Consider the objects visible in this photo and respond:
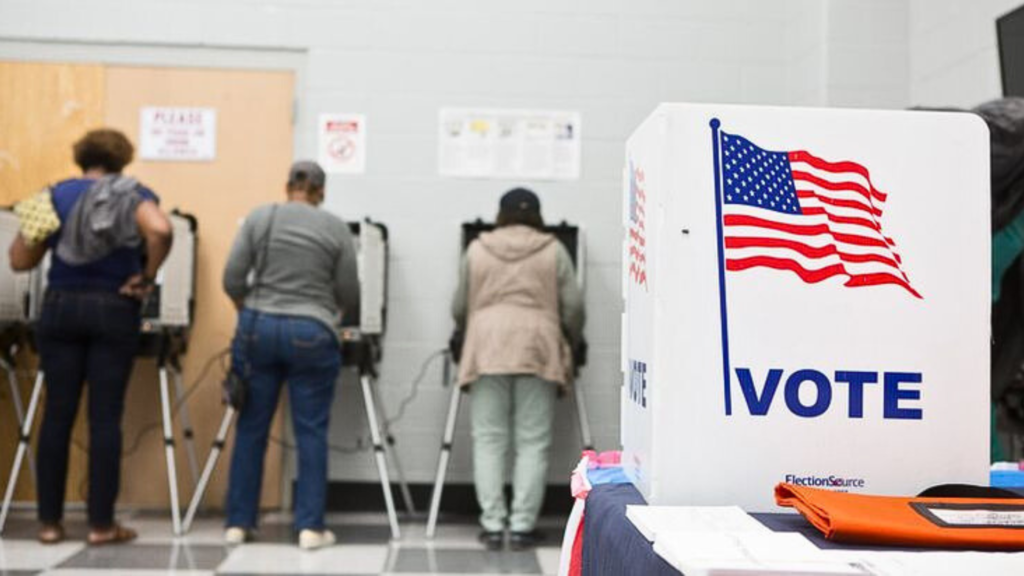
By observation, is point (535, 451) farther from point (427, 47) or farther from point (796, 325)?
point (796, 325)

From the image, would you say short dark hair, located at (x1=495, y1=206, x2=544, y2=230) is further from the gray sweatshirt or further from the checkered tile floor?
the checkered tile floor

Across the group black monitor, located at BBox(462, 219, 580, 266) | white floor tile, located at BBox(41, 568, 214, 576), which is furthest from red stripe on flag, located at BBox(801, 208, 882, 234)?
black monitor, located at BBox(462, 219, 580, 266)

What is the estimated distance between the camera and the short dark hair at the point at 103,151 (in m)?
3.40

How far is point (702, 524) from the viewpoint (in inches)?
27.6

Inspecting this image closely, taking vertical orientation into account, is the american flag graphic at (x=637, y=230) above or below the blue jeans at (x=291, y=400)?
above

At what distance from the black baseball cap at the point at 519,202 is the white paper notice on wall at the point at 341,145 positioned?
804mm

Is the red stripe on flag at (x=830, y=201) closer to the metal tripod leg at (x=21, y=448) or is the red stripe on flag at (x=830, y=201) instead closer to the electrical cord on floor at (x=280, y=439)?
the electrical cord on floor at (x=280, y=439)

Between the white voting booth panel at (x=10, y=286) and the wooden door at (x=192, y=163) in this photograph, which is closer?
the white voting booth panel at (x=10, y=286)

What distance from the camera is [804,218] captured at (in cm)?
81

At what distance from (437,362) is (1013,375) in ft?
8.44

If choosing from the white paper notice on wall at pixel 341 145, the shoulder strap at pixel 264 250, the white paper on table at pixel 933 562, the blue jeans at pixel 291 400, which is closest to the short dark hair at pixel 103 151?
the shoulder strap at pixel 264 250

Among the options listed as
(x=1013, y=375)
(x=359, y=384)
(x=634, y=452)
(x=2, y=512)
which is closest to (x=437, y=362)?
(x=359, y=384)

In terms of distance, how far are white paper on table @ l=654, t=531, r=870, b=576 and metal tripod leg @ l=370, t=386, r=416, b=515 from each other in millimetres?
3487

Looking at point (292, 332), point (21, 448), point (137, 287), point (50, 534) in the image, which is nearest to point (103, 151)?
point (137, 287)
